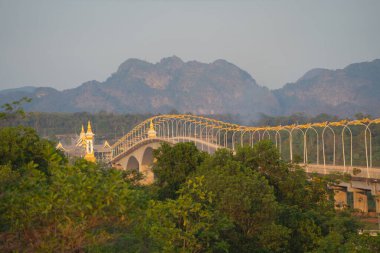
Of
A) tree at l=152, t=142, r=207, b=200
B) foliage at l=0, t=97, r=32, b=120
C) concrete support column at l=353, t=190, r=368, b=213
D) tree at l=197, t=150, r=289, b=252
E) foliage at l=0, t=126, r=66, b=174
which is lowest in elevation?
concrete support column at l=353, t=190, r=368, b=213

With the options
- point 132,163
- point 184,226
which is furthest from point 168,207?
point 132,163

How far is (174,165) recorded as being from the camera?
3328cm

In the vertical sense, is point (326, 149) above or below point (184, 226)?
above

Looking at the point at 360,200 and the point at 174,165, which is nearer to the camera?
the point at 174,165

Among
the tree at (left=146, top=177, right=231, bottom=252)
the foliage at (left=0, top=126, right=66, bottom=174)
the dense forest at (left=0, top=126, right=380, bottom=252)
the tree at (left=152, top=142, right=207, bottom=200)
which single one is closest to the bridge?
the tree at (left=152, top=142, right=207, bottom=200)

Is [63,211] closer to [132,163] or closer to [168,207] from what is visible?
[168,207]

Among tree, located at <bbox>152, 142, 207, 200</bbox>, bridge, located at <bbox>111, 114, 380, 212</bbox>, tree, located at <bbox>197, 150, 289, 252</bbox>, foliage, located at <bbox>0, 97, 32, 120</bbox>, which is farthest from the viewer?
bridge, located at <bbox>111, 114, 380, 212</bbox>

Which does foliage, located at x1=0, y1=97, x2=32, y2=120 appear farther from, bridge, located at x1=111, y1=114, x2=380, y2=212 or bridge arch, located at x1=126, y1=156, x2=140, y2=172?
bridge arch, located at x1=126, y1=156, x2=140, y2=172

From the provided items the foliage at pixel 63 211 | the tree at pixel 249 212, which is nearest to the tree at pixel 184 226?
the tree at pixel 249 212

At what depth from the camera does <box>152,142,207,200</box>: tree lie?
32031 mm

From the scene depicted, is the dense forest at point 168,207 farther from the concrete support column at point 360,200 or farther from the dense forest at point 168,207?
the concrete support column at point 360,200

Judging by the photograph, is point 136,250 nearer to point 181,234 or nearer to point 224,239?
point 181,234

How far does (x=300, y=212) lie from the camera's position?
92.8 ft

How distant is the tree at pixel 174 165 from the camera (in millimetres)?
32031
